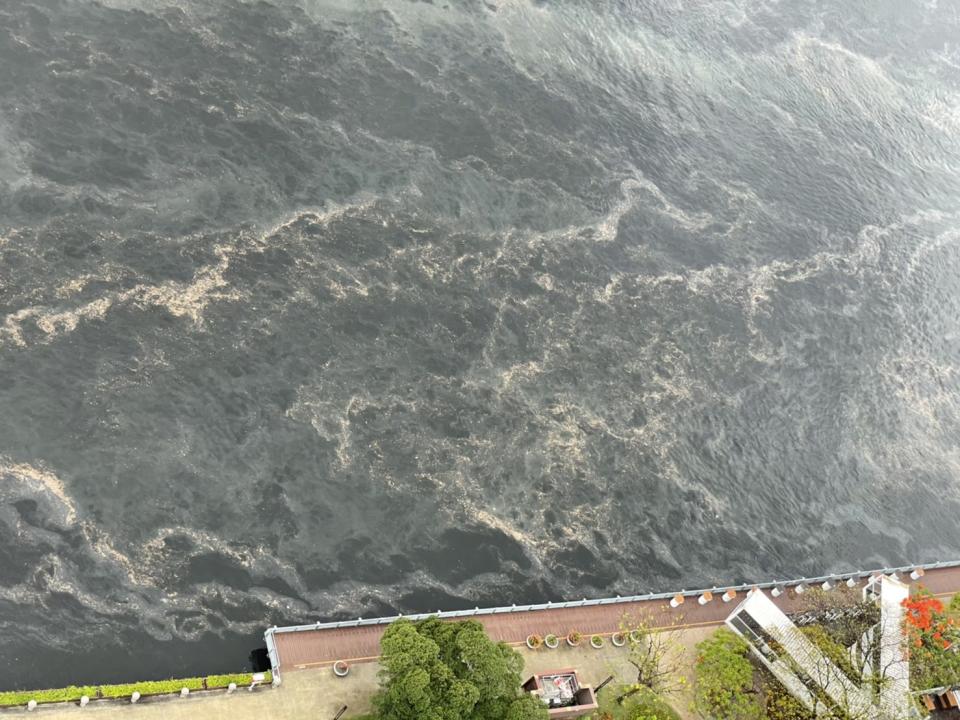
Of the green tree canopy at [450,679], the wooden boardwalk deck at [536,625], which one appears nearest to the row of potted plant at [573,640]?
the wooden boardwalk deck at [536,625]

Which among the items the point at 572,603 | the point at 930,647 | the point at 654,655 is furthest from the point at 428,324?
the point at 930,647

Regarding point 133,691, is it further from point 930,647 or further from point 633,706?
point 930,647

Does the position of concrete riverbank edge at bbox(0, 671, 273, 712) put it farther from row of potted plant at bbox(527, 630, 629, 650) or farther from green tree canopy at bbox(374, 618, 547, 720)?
row of potted plant at bbox(527, 630, 629, 650)

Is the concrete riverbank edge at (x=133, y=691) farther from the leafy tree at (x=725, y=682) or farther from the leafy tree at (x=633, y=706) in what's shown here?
the leafy tree at (x=725, y=682)

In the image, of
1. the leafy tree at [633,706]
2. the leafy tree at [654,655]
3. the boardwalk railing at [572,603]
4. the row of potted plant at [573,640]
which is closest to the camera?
the leafy tree at [633,706]

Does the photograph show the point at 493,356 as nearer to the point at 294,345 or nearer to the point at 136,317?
the point at 294,345
